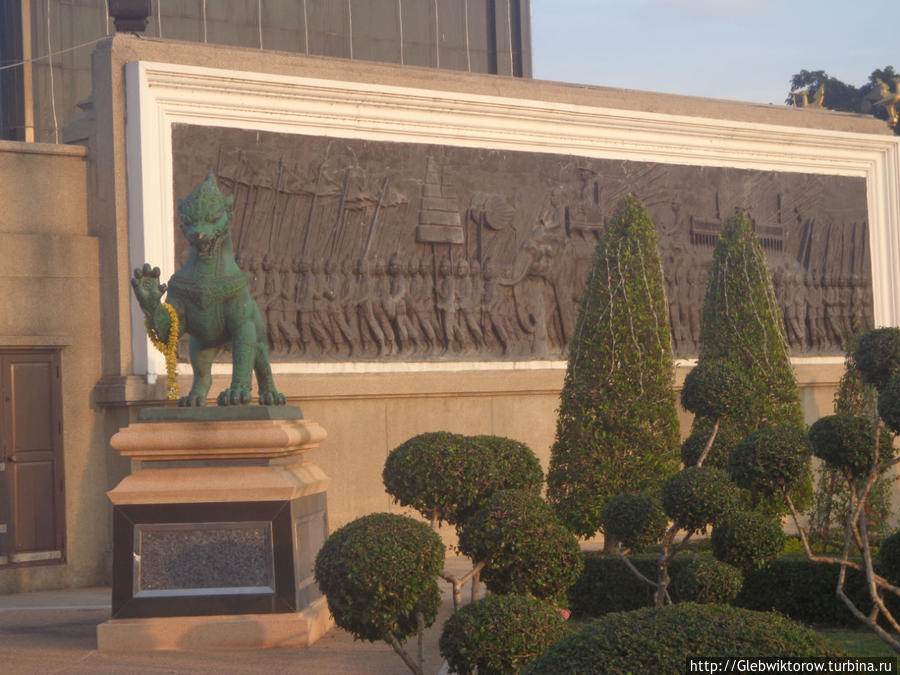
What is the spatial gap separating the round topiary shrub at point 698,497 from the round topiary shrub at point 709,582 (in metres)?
0.31

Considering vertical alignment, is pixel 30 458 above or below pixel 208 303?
below

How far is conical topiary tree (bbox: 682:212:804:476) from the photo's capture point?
13617 millimetres

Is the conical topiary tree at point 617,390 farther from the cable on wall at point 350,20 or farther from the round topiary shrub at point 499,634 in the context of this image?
the cable on wall at point 350,20

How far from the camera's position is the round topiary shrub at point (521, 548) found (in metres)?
6.55

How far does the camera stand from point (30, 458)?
41.7 ft

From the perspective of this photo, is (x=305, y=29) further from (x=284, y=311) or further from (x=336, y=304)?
(x=284, y=311)

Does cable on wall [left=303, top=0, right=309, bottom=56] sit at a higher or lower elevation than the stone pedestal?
higher

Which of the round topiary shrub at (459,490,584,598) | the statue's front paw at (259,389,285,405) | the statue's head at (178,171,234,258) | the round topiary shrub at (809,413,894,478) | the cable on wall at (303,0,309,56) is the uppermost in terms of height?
the cable on wall at (303,0,309,56)

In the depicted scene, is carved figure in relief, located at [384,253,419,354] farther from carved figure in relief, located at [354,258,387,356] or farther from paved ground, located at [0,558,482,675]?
paved ground, located at [0,558,482,675]

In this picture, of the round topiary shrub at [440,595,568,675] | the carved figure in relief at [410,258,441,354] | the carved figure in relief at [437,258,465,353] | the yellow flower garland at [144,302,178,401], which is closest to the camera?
the round topiary shrub at [440,595,568,675]

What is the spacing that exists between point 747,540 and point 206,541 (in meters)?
3.83

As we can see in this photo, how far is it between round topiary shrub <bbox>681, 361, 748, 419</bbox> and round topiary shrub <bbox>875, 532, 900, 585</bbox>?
163 cm

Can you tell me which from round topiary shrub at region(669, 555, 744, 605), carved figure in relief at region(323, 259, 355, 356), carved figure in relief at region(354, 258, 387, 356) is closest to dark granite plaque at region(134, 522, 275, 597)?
round topiary shrub at region(669, 555, 744, 605)

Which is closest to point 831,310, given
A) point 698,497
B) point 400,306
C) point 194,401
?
point 400,306
